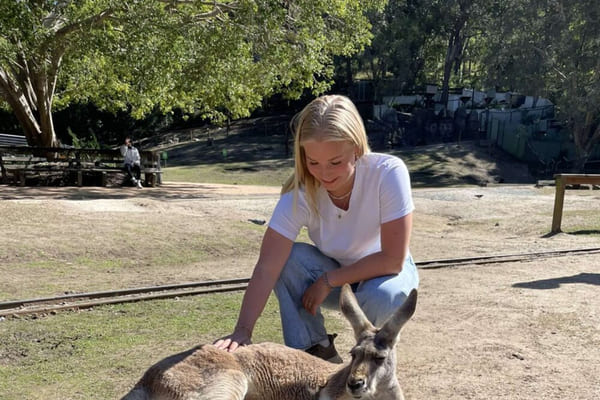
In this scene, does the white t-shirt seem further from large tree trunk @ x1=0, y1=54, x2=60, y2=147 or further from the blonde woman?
large tree trunk @ x1=0, y1=54, x2=60, y2=147

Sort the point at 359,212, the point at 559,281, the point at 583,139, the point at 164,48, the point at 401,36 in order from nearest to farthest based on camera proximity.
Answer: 1. the point at 359,212
2. the point at 559,281
3. the point at 164,48
4. the point at 583,139
5. the point at 401,36

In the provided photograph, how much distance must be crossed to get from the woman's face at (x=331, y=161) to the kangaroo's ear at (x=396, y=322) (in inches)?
30.2

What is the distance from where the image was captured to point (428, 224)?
1270cm

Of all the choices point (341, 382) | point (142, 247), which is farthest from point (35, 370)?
point (142, 247)

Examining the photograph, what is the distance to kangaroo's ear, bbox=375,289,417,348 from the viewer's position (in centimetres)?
266

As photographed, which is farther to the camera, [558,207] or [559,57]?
[559,57]

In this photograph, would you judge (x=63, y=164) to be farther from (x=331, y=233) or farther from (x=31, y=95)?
(x=331, y=233)

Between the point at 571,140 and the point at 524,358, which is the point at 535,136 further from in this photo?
the point at 524,358

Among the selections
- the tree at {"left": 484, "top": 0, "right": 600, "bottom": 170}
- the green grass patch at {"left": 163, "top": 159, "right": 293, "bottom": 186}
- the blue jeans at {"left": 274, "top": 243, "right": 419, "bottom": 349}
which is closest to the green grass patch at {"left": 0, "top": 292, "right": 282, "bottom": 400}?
the blue jeans at {"left": 274, "top": 243, "right": 419, "bottom": 349}

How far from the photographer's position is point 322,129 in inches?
118

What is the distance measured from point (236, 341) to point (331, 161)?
1.05 m

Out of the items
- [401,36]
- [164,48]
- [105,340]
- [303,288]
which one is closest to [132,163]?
[164,48]

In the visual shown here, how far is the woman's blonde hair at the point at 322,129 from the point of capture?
9.82 feet

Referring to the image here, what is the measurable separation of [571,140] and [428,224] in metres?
24.1
